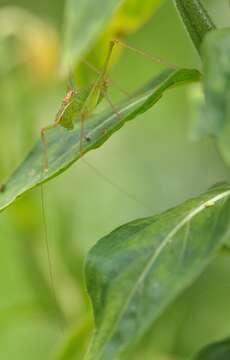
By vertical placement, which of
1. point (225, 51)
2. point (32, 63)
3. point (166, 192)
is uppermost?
point (225, 51)

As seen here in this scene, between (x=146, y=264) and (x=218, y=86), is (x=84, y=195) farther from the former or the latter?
(x=218, y=86)

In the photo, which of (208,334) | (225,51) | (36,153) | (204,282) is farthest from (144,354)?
(225,51)

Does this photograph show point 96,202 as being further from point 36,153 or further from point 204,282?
point 36,153

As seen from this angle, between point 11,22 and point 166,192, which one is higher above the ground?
point 11,22

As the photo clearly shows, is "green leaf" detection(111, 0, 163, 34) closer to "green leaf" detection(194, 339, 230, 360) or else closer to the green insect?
the green insect

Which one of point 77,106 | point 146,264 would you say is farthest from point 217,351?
point 77,106
